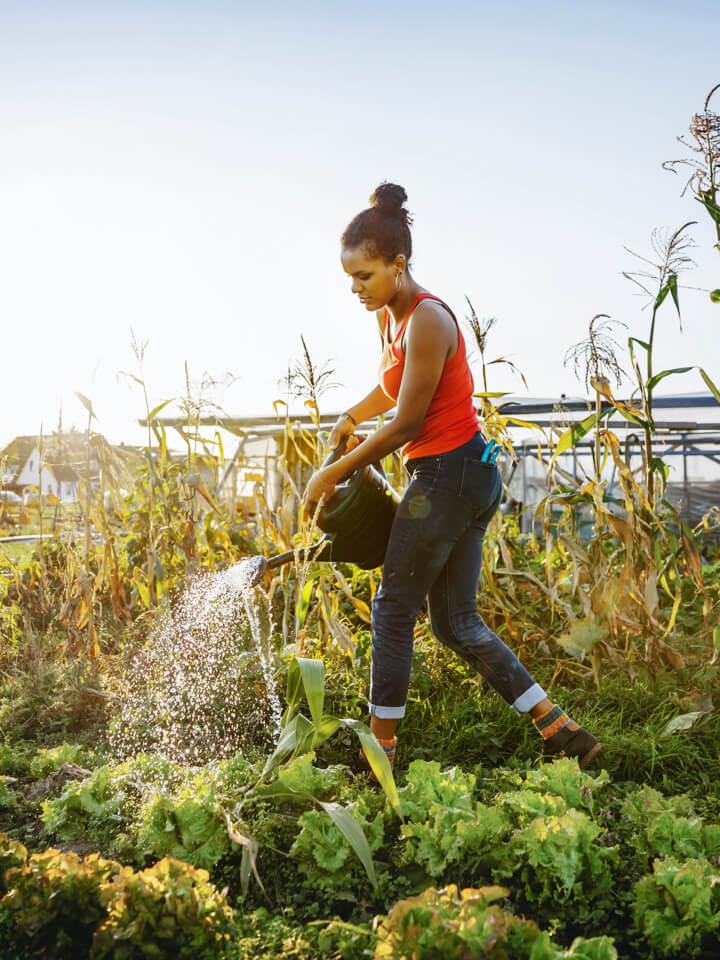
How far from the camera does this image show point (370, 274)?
205 cm

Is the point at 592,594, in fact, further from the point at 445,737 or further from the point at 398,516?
the point at 398,516

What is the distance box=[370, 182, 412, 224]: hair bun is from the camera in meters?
2.07

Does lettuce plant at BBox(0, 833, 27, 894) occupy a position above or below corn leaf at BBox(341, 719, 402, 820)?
below

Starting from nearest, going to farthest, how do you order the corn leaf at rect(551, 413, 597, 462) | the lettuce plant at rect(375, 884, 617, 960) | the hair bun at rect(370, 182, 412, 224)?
the lettuce plant at rect(375, 884, 617, 960) → the hair bun at rect(370, 182, 412, 224) → the corn leaf at rect(551, 413, 597, 462)

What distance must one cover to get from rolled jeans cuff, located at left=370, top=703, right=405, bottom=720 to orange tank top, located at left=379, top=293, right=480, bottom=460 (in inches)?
27.2

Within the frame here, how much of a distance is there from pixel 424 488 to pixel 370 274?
604mm

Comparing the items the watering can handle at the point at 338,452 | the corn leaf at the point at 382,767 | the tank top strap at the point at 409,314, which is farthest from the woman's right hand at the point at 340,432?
the corn leaf at the point at 382,767

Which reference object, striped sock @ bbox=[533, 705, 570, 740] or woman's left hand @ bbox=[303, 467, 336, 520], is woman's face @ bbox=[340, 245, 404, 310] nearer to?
woman's left hand @ bbox=[303, 467, 336, 520]

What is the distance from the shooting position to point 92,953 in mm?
1242

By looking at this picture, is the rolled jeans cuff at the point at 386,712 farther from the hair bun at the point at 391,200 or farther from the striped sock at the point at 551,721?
the hair bun at the point at 391,200

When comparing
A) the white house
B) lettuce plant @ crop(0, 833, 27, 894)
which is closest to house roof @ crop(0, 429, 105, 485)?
the white house

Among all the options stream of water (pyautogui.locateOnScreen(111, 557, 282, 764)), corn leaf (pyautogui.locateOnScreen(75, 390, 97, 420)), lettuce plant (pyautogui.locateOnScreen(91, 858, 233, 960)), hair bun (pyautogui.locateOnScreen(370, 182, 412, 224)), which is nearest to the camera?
lettuce plant (pyautogui.locateOnScreen(91, 858, 233, 960))

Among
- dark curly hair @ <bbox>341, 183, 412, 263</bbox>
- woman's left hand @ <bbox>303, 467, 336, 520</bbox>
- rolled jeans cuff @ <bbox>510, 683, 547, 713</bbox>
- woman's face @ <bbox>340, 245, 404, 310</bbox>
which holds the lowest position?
rolled jeans cuff @ <bbox>510, 683, 547, 713</bbox>

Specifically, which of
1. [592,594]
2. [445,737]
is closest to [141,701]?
[445,737]
